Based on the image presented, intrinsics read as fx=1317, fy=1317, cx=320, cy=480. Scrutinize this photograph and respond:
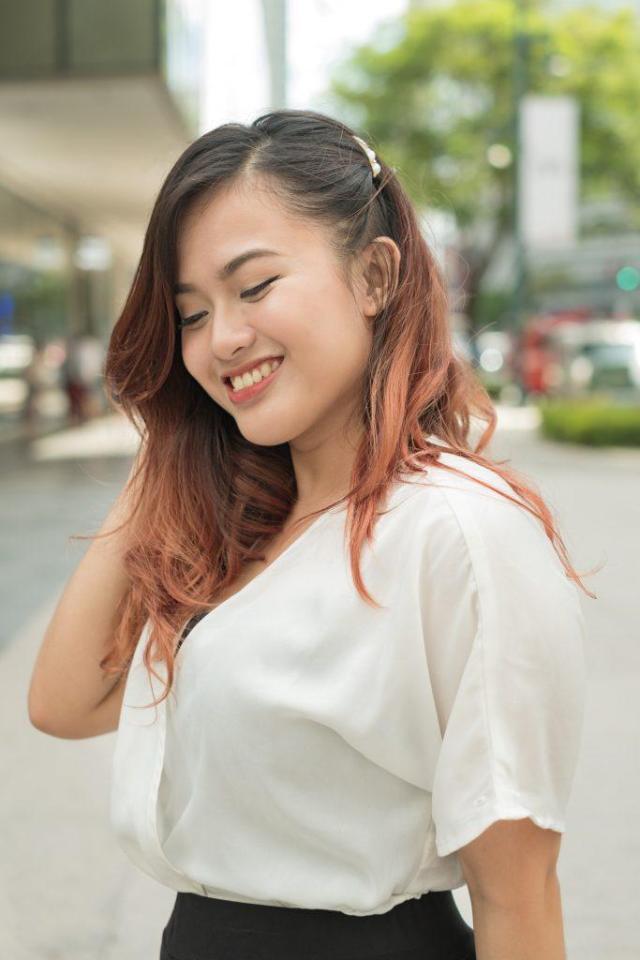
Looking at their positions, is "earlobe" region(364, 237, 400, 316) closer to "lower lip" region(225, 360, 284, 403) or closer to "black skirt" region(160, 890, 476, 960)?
"lower lip" region(225, 360, 284, 403)

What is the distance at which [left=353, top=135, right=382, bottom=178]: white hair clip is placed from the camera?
5.45 ft

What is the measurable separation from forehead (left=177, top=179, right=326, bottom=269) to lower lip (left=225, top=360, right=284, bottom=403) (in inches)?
5.6

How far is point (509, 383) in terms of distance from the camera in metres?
29.6

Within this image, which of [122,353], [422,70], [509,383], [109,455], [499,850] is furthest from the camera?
[422,70]

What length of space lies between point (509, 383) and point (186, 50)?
47.4ft

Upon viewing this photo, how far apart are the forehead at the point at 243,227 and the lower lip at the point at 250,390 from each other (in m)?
0.14

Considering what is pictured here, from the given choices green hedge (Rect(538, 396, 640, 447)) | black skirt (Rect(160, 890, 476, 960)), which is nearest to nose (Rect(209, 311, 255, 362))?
black skirt (Rect(160, 890, 476, 960))

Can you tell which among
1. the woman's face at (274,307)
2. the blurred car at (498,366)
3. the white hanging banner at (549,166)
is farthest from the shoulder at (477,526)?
the white hanging banner at (549,166)

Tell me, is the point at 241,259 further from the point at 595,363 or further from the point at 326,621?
the point at 595,363

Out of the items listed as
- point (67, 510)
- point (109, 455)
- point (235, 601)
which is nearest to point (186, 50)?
point (109, 455)

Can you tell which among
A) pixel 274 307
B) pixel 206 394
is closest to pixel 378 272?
pixel 274 307

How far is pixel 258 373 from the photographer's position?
157 cm

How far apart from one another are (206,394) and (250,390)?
1.04ft

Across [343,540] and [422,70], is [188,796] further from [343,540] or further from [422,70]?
[422,70]
